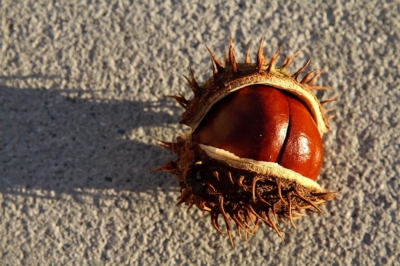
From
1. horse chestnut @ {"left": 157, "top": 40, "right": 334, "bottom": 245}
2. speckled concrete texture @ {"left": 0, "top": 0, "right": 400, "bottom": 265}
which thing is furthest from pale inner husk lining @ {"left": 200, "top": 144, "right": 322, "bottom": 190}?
speckled concrete texture @ {"left": 0, "top": 0, "right": 400, "bottom": 265}

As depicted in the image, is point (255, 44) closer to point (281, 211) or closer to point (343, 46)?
point (343, 46)

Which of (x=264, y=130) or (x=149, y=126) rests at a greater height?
(x=264, y=130)

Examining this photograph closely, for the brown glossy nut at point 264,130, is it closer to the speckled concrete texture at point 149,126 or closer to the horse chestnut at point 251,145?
the horse chestnut at point 251,145

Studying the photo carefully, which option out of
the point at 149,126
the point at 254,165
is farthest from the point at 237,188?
the point at 149,126

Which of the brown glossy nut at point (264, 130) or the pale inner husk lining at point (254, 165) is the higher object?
the brown glossy nut at point (264, 130)

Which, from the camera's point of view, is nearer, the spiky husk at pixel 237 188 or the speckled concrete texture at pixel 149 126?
the spiky husk at pixel 237 188

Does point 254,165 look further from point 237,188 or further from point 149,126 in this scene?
point 149,126

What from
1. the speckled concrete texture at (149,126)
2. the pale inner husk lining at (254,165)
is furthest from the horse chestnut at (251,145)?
the speckled concrete texture at (149,126)
